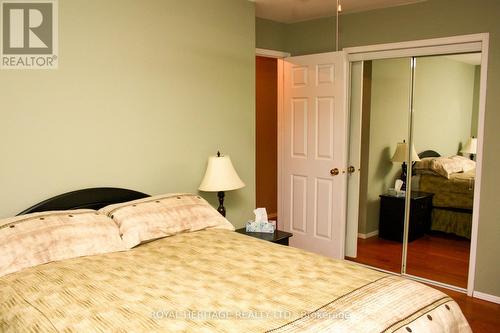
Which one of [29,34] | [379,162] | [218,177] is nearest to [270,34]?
[379,162]

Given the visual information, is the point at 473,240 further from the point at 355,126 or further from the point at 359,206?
the point at 355,126

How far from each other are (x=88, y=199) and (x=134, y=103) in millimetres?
740

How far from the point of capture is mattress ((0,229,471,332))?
5.14ft

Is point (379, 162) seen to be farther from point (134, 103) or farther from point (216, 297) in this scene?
point (216, 297)

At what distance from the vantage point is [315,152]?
423 cm

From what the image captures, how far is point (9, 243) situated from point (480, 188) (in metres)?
3.26

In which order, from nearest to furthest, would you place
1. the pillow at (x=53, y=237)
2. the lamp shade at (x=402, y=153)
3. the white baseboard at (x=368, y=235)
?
the pillow at (x=53, y=237)
the lamp shade at (x=402, y=153)
the white baseboard at (x=368, y=235)

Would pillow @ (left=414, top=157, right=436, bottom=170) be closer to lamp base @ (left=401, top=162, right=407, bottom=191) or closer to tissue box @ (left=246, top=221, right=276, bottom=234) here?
lamp base @ (left=401, top=162, right=407, bottom=191)

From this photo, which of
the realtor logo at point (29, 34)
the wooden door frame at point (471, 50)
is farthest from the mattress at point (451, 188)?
the realtor logo at point (29, 34)

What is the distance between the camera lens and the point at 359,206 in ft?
13.8

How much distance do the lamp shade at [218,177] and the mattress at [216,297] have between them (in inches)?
35.8

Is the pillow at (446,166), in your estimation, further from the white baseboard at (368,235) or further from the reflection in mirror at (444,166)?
the white baseboard at (368,235)

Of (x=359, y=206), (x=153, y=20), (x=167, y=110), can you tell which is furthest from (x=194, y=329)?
(x=359, y=206)

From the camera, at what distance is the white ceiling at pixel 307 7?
12.2 feet
